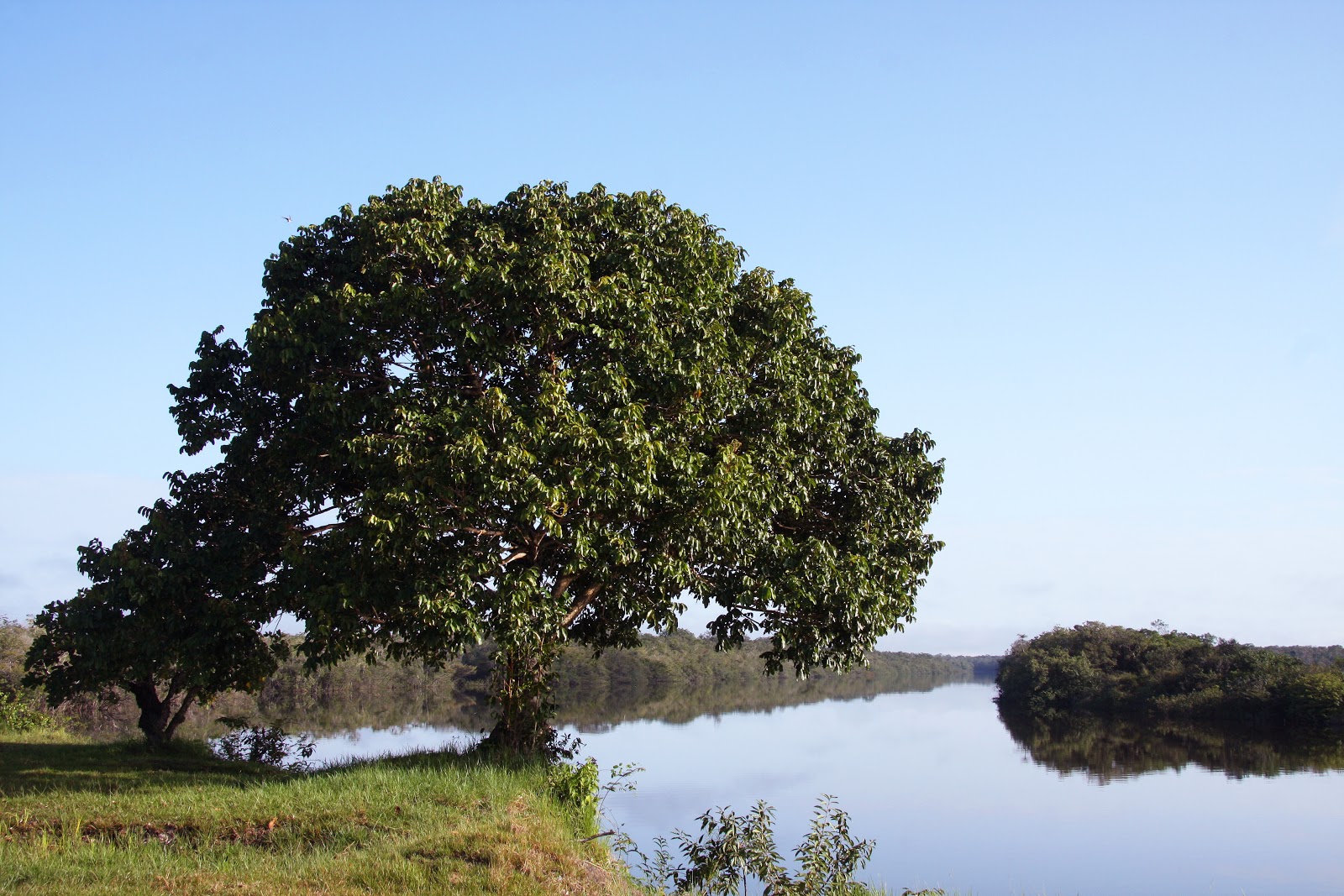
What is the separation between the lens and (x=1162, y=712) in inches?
2151

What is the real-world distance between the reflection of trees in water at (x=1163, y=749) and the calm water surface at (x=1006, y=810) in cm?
47

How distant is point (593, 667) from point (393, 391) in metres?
81.5

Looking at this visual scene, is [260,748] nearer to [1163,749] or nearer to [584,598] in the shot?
[584,598]

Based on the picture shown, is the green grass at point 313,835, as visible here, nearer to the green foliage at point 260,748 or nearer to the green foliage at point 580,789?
the green foliage at point 580,789

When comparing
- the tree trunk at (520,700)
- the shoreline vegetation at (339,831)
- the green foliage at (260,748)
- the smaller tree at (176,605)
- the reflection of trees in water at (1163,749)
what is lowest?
the reflection of trees in water at (1163,749)

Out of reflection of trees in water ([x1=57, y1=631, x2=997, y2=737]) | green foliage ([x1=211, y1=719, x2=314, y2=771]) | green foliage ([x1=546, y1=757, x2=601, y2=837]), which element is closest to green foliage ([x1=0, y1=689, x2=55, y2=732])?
reflection of trees in water ([x1=57, y1=631, x2=997, y2=737])

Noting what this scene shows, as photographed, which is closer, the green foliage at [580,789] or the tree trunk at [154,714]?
the green foliage at [580,789]

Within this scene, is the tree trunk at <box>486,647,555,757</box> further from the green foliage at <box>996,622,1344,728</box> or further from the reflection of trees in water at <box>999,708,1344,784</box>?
the green foliage at <box>996,622,1344,728</box>

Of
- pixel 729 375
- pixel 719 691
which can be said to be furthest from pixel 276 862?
pixel 719 691

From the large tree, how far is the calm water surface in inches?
182

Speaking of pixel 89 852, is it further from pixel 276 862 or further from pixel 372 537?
pixel 372 537

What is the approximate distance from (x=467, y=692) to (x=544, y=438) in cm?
7118

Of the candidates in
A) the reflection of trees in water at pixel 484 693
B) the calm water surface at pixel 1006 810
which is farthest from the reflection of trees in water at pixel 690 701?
the calm water surface at pixel 1006 810

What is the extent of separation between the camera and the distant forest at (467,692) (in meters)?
34.9
